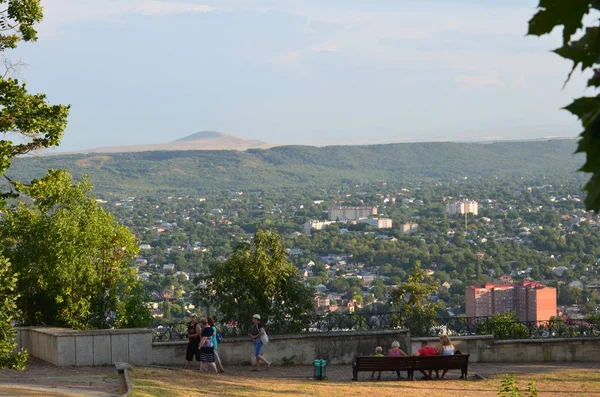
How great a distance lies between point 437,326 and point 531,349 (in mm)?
2419

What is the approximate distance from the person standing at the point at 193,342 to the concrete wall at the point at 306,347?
0.43 m

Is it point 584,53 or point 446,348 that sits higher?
point 584,53

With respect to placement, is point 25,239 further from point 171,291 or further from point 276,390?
point 171,291

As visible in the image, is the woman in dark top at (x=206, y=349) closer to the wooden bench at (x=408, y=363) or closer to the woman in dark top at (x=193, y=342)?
the woman in dark top at (x=193, y=342)

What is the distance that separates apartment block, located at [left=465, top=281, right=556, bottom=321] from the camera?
34812mm

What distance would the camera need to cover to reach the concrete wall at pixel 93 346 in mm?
15398

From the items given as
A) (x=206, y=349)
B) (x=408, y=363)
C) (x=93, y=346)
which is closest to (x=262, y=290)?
(x=206, y=349)

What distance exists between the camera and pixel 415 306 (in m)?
21.1

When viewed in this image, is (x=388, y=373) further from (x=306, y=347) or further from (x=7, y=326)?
(x=7, y=326)

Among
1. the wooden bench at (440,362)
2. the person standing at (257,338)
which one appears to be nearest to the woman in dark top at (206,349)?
the person standing at (257,338)

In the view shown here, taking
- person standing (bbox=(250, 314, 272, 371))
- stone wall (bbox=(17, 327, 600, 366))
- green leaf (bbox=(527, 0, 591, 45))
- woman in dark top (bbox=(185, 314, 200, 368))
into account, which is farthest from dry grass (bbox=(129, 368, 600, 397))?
green leaf (bbox=(527, 0, 591, 45))

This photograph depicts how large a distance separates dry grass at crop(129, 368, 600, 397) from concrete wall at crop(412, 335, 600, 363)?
2119 millimetres

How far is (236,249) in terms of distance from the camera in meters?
18.8

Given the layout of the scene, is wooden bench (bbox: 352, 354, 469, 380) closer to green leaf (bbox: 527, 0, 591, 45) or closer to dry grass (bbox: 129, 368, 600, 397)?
dry grass (bbox: 129, 368, 600, 397)
